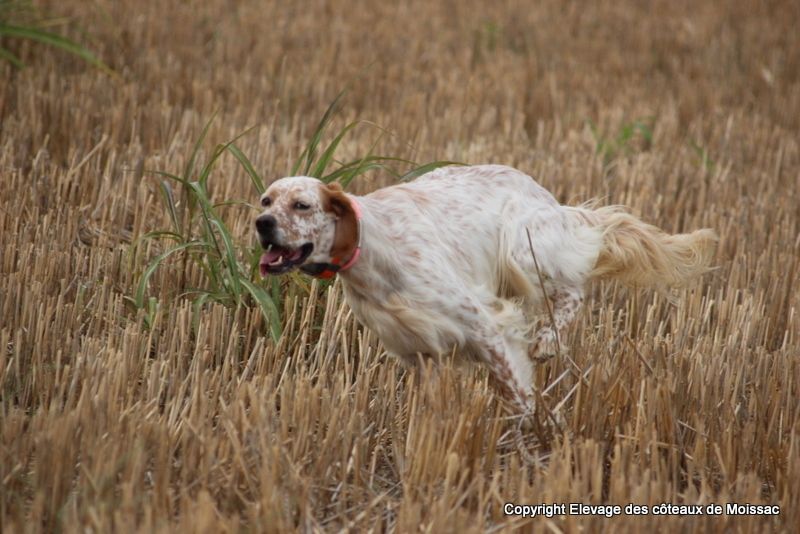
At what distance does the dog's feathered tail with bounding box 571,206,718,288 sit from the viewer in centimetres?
406

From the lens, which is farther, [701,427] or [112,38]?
[112,38]

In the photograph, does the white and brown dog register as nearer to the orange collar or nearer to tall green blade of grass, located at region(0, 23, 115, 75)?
the orange collar

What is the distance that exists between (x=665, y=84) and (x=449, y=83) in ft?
6.42

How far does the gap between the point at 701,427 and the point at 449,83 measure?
16.5ft

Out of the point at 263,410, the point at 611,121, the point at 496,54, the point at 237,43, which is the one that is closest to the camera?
the point at 263,410

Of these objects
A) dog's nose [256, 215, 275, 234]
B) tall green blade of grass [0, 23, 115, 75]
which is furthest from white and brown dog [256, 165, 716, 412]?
tall green blade of grass [0, 23, 115, 75]

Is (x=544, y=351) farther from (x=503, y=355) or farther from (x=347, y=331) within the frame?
(x=347, y=331)

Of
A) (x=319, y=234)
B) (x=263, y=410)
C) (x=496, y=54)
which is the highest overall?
(x=496, y=54)

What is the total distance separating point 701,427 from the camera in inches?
125

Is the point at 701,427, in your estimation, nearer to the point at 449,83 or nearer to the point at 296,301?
the point at 296,301

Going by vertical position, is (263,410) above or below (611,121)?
below

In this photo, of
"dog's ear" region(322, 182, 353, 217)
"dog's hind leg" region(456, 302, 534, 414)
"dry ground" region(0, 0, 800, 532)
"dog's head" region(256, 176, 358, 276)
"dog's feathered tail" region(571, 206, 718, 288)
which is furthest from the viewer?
"dog's feathered tail" region(571, 206, 718, 288)

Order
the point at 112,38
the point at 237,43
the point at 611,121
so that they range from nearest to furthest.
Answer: the point at 611,121
the point at 112,38
the point at 237,43

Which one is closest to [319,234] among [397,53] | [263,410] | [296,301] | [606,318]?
[263,410]
